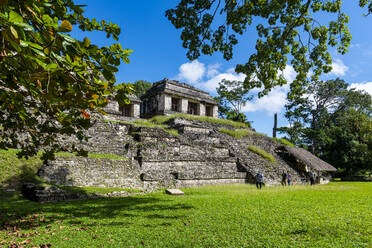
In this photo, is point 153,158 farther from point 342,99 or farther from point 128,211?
point 342,99

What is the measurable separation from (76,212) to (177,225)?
10.3 feet

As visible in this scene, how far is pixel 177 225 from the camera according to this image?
5.33 metres

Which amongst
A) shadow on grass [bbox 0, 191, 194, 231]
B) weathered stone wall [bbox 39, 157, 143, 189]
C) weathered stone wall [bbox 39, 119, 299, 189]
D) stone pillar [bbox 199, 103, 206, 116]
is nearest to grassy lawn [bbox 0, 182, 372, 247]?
shadow on grass [bbox 0, 191, 194, 231]

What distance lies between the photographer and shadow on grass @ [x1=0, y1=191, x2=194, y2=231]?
5.45 m

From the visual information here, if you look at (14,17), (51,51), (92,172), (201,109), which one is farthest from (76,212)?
(201,109)

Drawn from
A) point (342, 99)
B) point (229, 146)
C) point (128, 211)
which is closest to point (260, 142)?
point (229, 146)

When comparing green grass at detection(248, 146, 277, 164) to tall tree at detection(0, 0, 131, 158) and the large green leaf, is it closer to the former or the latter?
tall tree at detection(0, 0, 131, 158)

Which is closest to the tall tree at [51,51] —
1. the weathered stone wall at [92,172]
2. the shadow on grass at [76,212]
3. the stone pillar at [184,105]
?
the shadow on grass at [76,212]

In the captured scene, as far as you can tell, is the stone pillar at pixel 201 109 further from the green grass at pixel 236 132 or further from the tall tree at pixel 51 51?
the tall tree at pixel 51 51

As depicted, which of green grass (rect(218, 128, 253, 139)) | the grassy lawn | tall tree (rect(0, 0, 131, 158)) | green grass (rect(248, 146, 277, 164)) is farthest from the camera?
green grass (rect(218, 128, 253, 139))

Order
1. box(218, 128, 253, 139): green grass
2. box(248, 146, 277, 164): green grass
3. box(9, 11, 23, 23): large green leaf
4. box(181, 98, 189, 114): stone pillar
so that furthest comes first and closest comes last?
box(181, 98, 189, 114): stone pillar → box(218, 128, 253, 139): green grass → box(248, 146, 277, 164): green grass → box(9, 11, 23, 23): large green leaf

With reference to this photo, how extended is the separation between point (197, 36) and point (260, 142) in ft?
57.6

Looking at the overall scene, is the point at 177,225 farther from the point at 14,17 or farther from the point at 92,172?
the point at 92,172

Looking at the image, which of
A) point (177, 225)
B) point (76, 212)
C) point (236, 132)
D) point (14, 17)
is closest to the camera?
point (14, 17)
